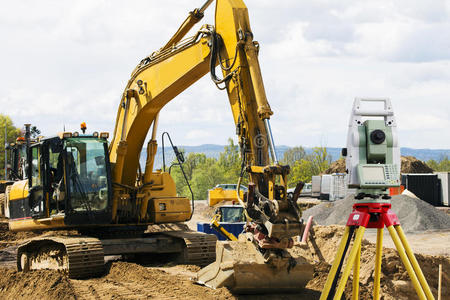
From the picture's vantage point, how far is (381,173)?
523 cm

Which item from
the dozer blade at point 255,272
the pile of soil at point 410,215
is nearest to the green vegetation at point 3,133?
the pile of soil at point 410,215

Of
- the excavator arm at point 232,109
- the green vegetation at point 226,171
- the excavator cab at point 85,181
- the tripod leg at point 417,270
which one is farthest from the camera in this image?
the green vegetation at point 226,171

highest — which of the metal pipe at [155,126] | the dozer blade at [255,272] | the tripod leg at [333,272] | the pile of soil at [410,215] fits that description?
the metal pipe at [155,126]

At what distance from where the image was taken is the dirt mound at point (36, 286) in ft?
29.5

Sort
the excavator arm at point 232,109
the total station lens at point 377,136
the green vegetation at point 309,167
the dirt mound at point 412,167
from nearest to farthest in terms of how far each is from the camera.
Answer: the total station lens at point 377,136, the excavator arm at point 232,109, the dirt mound at point 412,167, the green vegetation at point 309,167

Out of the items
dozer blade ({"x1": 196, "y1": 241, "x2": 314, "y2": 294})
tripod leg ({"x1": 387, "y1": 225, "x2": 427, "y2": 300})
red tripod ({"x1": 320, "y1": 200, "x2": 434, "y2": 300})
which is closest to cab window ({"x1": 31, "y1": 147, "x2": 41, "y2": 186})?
dozer blade ({"x1": 196, "y1": 241, "x2": 314, "y2": 294})

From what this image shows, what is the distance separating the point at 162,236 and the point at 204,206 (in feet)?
91.3

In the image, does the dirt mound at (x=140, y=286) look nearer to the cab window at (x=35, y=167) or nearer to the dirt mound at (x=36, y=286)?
the dirt mound at (x=36, y=286)

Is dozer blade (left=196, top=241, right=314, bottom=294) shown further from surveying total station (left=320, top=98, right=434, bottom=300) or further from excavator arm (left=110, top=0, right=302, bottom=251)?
surveying total station (left=320, top=98, right=434, bottom=300)

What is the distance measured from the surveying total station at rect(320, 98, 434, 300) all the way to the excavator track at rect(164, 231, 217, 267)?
258 inches

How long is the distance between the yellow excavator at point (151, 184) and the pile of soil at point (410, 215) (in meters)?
13.8

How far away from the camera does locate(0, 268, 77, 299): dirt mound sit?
8.99m

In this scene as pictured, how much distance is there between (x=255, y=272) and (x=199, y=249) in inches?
170

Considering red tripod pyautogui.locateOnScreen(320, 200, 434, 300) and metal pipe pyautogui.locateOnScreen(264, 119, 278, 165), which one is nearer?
red tripod pyautogui.locateOnScreen(320, 200, 434, 300)
